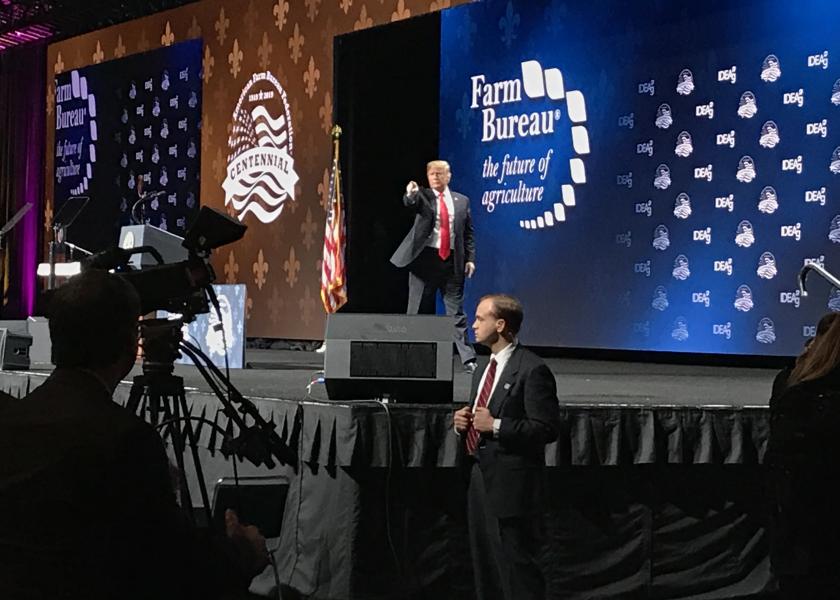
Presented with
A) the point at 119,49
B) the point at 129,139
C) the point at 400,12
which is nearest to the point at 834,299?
the point at 400,12

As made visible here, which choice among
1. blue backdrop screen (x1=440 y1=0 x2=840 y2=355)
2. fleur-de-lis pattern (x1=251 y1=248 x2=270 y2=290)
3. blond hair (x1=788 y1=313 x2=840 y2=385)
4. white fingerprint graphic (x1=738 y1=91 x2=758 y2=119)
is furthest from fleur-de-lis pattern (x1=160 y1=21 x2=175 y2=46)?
blond hair (x1=788 y1=313 x2=840 y2=385)

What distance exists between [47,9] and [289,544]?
1089cm

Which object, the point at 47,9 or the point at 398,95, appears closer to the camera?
the point at 398,95

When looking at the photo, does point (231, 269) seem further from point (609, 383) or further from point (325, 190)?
point (609, 383)

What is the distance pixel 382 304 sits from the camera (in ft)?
33.8

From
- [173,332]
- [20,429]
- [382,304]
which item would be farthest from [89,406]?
[382,304]

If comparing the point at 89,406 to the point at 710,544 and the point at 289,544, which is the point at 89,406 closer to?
the point at 289,544

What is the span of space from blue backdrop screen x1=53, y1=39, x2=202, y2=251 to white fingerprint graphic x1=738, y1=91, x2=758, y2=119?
6.00 meters

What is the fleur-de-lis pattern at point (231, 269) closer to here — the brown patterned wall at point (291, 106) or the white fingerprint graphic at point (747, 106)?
the brown patterned wall at point (291, 106)

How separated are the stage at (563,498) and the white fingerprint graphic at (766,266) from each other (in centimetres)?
269

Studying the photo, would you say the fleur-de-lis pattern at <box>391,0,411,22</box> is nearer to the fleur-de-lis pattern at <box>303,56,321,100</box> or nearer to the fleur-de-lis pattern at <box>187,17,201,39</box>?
the fleur-de-lis pattern at <box>303,56,321,100</box>

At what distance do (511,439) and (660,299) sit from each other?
467 centimetres

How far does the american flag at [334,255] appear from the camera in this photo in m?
8.97

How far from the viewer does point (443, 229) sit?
689 centimetres
